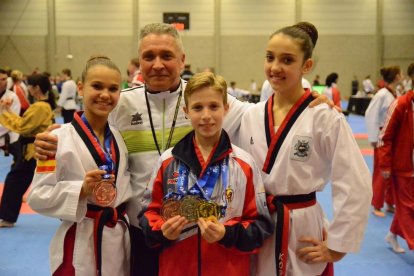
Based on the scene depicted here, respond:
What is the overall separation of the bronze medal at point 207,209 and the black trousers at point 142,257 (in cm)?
73

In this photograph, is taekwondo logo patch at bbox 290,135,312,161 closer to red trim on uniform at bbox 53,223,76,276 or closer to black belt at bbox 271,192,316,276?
black belt at bbox 271,192,316,276

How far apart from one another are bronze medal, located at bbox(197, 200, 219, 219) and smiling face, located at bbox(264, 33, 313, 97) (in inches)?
29.2

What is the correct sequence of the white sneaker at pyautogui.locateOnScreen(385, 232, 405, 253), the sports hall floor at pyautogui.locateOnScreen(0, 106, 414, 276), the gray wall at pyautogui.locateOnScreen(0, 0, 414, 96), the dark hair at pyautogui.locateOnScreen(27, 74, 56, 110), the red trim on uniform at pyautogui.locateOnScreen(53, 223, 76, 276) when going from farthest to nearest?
the gray wall at pyautogui.locateOnScreen(0, 0, 414, 96), the dark hair at pyautogui.locateOnScreen(27, 74, 56, 110), the white sneaker at pyautogui.locateOnScreen(385, 232, 405, 253), the sports hall floor at pyautogui.locateOnScreen(0, 106, 414, 276), the red trim on uniform at pyautogui.locateOnScreen(53, 223, 76, 276)

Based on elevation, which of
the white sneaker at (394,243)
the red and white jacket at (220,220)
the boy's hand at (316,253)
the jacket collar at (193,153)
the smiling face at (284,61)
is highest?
the smiling face at (284,61)

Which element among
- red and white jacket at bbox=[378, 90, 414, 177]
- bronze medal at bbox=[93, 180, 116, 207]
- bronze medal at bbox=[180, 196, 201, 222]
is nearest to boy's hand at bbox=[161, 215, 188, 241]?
bronze medal at bbox=[180, 196, 201, 222]

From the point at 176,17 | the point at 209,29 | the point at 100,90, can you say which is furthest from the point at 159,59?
the point at 209,29

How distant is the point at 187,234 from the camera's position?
7.65 feet

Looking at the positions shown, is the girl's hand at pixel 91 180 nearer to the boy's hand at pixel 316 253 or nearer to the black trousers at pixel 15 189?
the boy's hand at pixel 316 253

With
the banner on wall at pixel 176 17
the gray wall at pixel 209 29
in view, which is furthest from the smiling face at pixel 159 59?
the gray wall at pixel 209 29

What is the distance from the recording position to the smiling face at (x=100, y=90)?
2.53 metres

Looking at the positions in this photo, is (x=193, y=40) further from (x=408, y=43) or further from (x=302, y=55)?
(x=302, y=55)

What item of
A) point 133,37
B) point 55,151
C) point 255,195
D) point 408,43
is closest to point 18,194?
point 55,151

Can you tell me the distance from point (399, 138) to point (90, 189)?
160 inches

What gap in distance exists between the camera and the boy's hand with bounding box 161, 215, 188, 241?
2.13 metres
